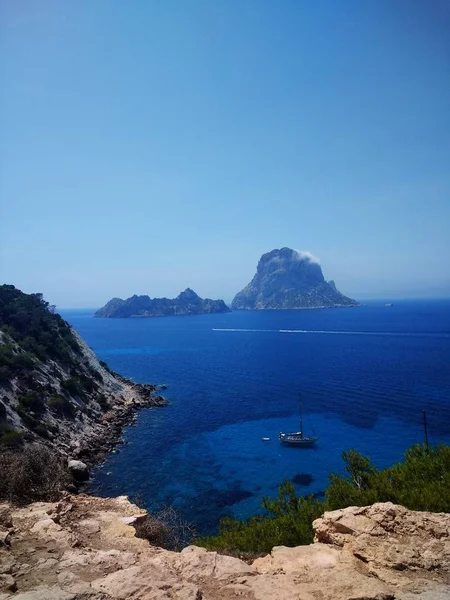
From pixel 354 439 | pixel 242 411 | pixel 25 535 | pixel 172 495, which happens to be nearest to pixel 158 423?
pixel 242 411

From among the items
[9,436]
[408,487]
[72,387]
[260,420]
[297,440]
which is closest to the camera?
[408,487]

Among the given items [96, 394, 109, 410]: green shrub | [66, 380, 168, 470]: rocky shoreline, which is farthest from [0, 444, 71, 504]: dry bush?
[96, 394, 109, 410]: green shrub

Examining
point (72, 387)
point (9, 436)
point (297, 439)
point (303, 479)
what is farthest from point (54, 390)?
point (303, 479)

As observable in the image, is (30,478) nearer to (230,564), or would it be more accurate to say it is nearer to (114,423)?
(230,564)

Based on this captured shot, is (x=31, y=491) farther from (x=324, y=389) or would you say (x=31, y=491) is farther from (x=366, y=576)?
(x=324, y=389)

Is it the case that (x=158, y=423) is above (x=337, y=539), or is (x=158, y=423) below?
below

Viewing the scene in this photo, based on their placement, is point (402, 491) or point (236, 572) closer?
point (236, 572)
